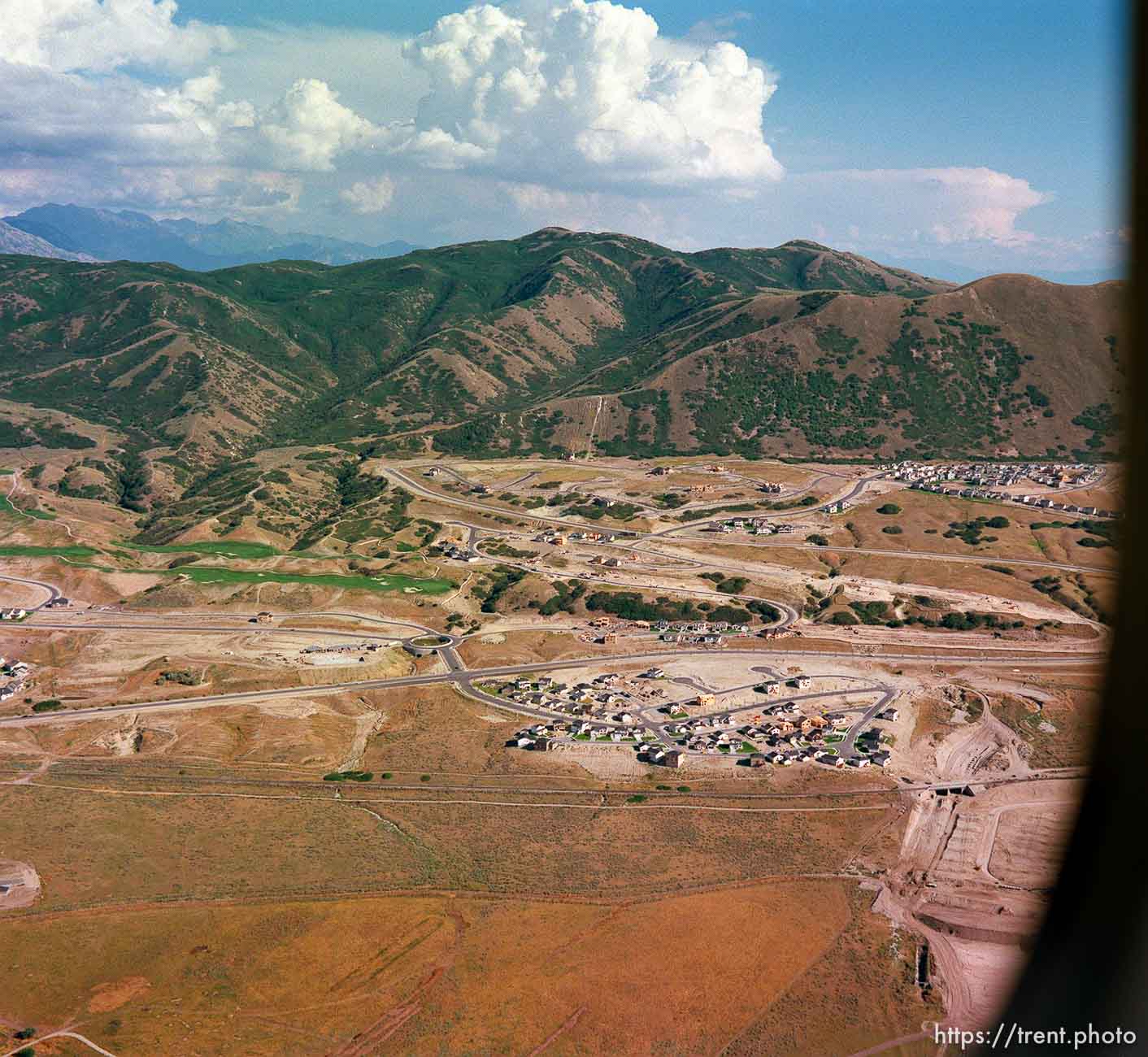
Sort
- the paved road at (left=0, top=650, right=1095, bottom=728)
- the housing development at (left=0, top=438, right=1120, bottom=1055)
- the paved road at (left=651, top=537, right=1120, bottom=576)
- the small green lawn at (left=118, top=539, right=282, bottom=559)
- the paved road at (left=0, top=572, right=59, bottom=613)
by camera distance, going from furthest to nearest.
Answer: the small green lawn at (left=118, top=539, right=282, bottom=559), the paved road at (left=651, top=537, right=1120, bottom=576), the paved road at (left=0, top=572, right=59, bottom=613), the paved road at (left=0, top=650, right=1095, bottom=728), the housing development at (left=0, top=438, right=1120, bottom=1055)

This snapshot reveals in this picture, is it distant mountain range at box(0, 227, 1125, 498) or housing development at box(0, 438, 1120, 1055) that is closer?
housing development at box(0, 438, 1120, 1055)

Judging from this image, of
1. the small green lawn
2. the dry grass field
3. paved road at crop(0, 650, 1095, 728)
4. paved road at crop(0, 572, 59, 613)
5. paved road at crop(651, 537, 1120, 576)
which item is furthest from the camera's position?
the small green lawn

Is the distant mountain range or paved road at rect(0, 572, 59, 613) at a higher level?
the distant mountain range

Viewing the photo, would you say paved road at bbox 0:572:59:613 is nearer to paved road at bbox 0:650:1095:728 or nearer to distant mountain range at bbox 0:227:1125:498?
paved road at bbox 0:650:1095:728

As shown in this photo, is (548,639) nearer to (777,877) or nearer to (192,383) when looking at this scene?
(777,877)

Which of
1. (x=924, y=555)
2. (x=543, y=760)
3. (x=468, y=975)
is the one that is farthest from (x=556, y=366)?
(x=468, y=975)

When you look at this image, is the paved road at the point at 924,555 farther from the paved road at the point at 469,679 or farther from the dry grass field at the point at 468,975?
the dry grass field at the point at 468,975

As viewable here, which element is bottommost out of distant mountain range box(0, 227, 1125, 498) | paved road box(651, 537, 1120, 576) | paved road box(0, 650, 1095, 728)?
paved road box(0, 650, 1095, 728)

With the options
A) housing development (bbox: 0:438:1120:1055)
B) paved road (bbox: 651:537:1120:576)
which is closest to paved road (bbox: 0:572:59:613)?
housing development (bbox: 0:438:1120:1055)

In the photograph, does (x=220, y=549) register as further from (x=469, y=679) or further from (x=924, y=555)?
(x=924, y=555)
